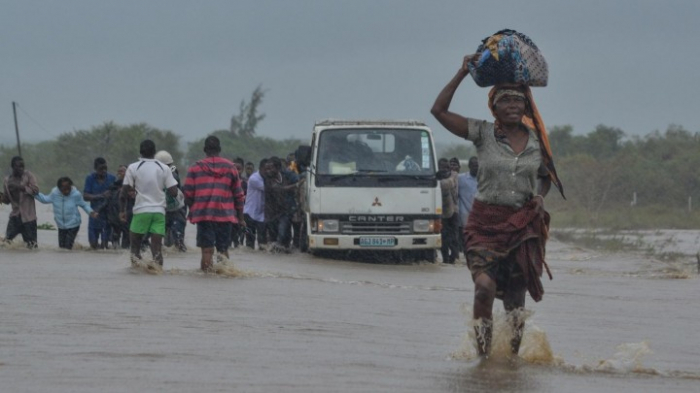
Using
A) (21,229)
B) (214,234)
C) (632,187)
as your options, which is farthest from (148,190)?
(632,187)

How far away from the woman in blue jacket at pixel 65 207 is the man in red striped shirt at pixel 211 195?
5189mm

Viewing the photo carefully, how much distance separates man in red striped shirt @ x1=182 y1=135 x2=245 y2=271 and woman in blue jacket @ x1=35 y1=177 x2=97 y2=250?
5.19 m

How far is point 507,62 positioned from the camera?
7633mm

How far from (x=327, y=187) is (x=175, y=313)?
9.01m

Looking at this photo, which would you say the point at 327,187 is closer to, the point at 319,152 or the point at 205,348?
the point at 319,152

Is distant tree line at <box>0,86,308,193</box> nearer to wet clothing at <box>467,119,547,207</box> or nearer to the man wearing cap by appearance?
the man wearing cap

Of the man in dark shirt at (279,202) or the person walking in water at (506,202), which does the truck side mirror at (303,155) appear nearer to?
the man in dark shirt at (279,202)

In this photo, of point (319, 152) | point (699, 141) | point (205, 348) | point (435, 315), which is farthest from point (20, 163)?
point (699, 141)

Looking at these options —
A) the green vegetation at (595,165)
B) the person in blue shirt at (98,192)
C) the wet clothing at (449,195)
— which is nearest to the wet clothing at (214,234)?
the person in blue shirt at (98,192)

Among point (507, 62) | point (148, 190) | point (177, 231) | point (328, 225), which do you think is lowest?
point (177, 231)

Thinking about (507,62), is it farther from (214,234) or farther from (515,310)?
(214,234)

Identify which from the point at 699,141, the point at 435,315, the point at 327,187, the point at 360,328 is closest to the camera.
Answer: the point at 360,328

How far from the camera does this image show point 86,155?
86.0 meters

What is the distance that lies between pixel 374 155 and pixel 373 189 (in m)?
0.55
